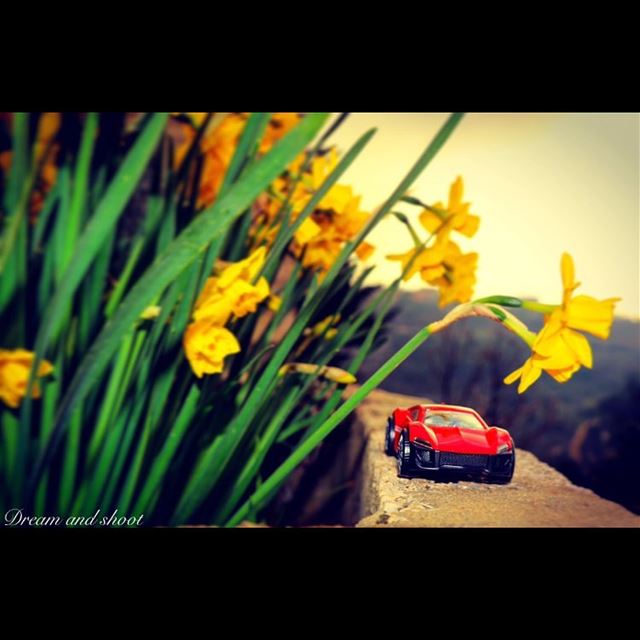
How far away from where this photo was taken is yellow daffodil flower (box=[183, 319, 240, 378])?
0.65 meters

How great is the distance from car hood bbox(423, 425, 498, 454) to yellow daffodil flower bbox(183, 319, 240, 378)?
46 centimetres

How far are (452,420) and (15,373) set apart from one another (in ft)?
2.41

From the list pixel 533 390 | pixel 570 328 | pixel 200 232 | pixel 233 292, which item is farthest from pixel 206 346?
pixel 533 390

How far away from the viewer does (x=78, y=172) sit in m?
0.61

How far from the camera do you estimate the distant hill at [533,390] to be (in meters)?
1.29

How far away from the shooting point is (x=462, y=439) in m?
0.96

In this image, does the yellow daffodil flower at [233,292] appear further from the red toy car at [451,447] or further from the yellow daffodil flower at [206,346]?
the red toy car at [451,447]
